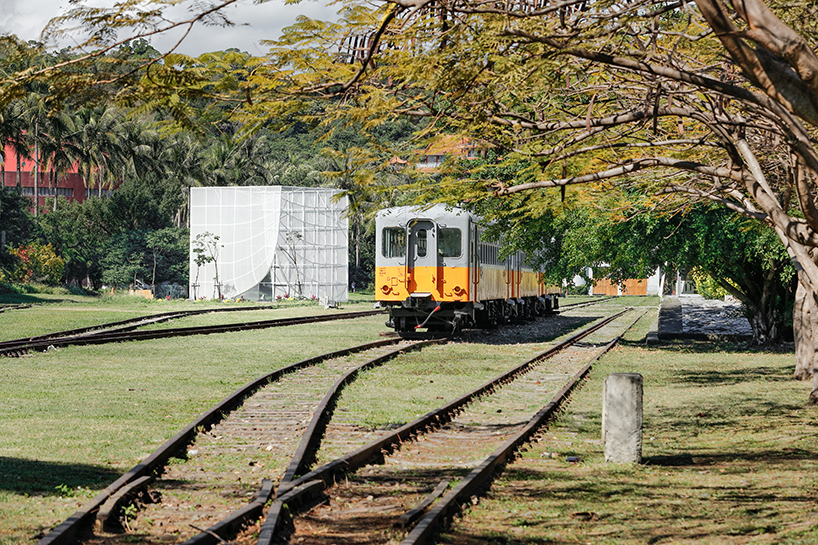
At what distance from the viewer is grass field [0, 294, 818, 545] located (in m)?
6.94

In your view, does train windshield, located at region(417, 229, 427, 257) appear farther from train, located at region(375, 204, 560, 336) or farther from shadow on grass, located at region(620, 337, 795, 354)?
shadow on grass, located at region(620, 337, 795, 354)

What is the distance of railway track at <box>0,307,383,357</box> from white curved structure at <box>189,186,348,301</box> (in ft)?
49.6

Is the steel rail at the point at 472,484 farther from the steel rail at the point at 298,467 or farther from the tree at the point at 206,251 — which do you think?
the tree at the point at 206,251

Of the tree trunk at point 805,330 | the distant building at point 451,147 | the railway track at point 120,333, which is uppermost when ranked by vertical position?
the distant building at point 451,147

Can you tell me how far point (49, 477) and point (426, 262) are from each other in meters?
18.4

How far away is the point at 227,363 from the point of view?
19.0 meters

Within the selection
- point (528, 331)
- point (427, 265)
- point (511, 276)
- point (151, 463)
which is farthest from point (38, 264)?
point (151, 463)

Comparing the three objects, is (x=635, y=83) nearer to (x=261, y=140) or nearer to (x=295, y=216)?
(x=295, y=216)

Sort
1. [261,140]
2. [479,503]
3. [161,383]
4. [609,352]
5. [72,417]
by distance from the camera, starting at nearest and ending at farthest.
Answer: [479,503] → [72,417] → [161,383] → [609,352] → [261,140]

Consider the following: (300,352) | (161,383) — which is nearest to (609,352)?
(300,352)

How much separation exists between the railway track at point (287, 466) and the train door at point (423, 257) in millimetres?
11182

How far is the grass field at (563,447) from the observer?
6.94 meters

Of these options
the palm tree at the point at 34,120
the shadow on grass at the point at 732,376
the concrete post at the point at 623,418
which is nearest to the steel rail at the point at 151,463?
the concrete post at the point at 623,418

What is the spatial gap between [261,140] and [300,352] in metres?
55.9
